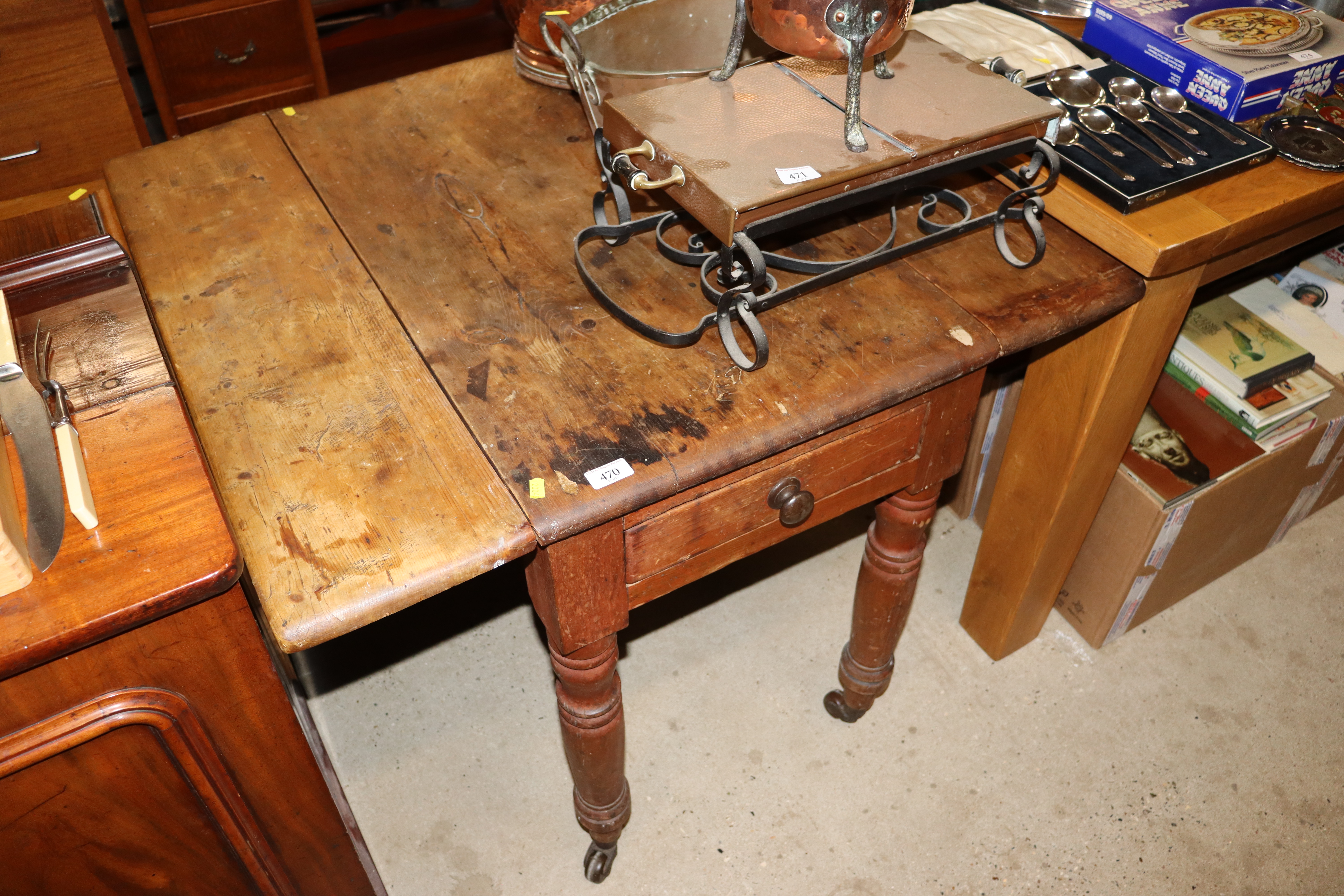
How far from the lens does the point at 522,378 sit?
3.21ft

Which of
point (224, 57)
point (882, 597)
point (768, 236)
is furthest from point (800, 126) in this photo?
point (224, 57)

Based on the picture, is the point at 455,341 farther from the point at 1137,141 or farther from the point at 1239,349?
the point at 1239,349

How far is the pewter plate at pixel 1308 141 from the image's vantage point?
1.18 metres

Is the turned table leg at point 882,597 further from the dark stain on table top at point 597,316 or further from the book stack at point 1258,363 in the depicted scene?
the book stack at point 1258,363

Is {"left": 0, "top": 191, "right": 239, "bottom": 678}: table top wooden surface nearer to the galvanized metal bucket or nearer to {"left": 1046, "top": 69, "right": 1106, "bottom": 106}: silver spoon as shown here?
the galvanized metal bucket

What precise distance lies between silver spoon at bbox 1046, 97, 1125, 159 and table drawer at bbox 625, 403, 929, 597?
0.40 metres

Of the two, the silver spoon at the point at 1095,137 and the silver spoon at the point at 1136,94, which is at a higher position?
the silver spoon at the point at 1136,94

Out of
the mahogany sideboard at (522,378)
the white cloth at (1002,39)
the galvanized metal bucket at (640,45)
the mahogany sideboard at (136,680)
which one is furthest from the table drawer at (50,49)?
the white cloth at (1002,39)

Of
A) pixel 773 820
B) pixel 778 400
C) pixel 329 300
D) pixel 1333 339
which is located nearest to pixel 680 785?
pixel 773 820

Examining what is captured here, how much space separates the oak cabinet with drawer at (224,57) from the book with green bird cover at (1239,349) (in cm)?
199

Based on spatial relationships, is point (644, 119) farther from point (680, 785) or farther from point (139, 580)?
point (680, 785)

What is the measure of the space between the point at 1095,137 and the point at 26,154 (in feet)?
6.35

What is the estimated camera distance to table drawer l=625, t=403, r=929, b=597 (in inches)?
38.4

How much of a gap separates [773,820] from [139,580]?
0.98 metres
